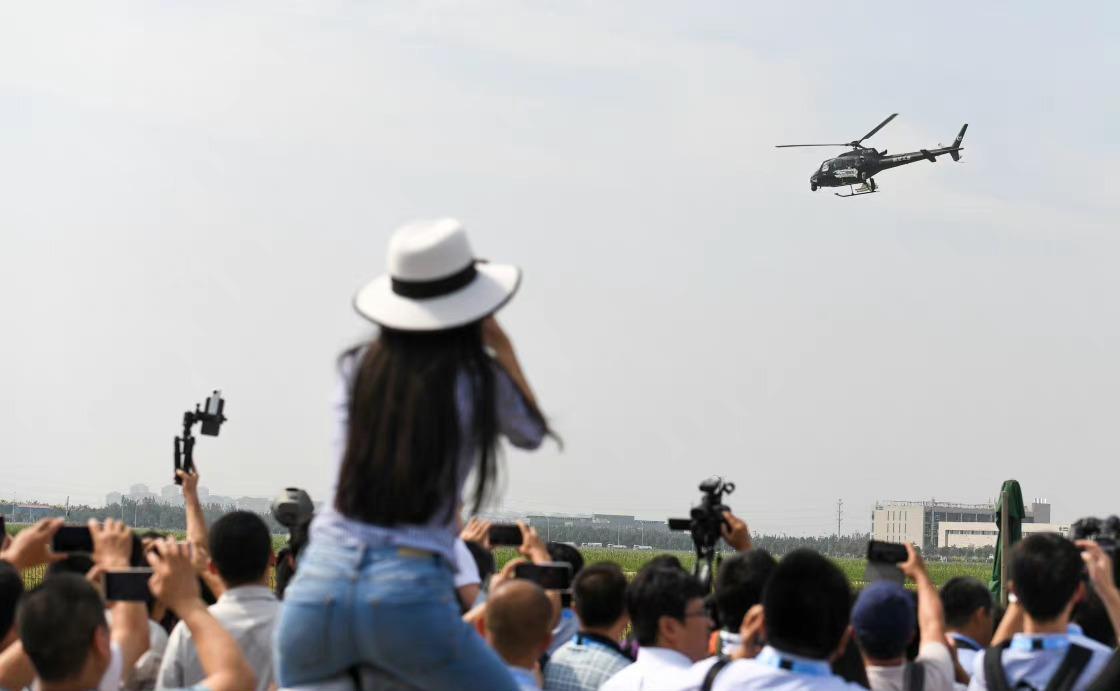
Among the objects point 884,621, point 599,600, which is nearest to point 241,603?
point 599,600

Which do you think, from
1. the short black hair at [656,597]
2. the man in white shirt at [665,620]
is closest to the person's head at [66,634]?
the man in white shirt at [665,620]

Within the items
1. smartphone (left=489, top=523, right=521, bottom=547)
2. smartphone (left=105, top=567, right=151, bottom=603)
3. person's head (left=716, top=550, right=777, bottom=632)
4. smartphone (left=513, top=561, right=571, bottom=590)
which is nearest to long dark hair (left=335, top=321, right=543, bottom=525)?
smartphone (left=105, top=567, right=151, bottom=603)

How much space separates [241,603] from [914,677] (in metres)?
2.60

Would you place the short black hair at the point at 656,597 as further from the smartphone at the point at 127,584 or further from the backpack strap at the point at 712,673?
the smartphone at the point at 127,584

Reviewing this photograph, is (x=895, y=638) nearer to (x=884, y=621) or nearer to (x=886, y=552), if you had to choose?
(x=884, y=621)

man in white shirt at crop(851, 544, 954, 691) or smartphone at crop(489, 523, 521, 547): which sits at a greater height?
smartphone at crop(489, 523, 521, 547)

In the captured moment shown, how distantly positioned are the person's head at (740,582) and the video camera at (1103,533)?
1.25m

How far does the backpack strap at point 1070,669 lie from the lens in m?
5.72

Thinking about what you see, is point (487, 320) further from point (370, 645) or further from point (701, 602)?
point (701, 602)

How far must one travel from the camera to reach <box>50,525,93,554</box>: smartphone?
4.95 metres

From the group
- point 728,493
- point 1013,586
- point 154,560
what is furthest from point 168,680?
point 1013,586

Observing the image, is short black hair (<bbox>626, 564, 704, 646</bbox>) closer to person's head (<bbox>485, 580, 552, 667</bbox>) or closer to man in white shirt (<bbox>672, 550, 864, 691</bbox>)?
person's head (<bbox>485, 580, 552, 667</bbox>)

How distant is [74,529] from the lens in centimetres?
495

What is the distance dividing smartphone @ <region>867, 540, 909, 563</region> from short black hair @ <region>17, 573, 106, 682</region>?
9.74 ft
